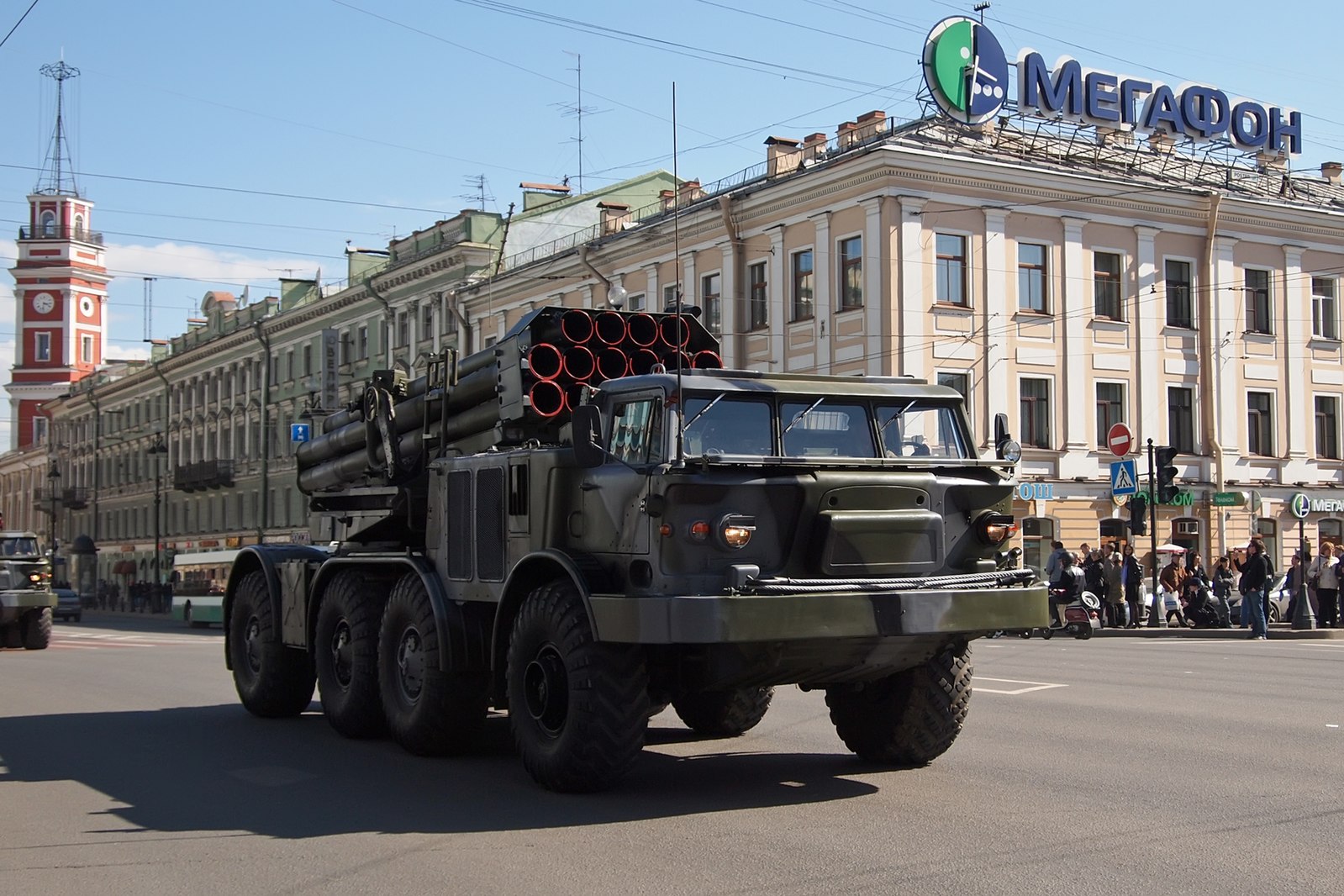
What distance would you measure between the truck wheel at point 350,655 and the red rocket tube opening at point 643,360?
2906 millimetres

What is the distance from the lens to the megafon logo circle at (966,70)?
35.6 metres

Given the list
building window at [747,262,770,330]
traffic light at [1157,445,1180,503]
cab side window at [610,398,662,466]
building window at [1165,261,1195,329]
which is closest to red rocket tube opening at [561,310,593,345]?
cab side window at [610,398,662,466]

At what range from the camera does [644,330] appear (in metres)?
10.6

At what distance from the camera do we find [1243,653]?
20516 mm

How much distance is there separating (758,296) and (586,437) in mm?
30964

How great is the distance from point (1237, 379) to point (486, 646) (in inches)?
1335

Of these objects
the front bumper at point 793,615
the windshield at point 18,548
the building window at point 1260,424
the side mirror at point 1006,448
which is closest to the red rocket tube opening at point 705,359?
the side mirror at point 1006,448

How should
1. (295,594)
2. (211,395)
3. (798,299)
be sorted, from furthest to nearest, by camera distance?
(211,395) → (798,299) → (295,594)

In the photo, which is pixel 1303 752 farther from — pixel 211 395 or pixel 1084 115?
pixel 211 395

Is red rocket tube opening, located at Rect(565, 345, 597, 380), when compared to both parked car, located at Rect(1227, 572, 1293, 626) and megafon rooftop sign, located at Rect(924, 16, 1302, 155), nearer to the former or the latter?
parked car, located at Rect(1227, 572, 1293, 626)

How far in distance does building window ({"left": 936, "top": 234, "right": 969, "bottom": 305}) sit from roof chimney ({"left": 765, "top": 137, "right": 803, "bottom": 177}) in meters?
4.56

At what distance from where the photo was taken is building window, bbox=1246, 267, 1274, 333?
134 feet

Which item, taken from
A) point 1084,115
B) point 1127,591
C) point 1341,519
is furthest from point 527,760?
point 1341,519

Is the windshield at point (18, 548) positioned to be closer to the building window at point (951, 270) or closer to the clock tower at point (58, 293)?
the building window at point (951, 270)
